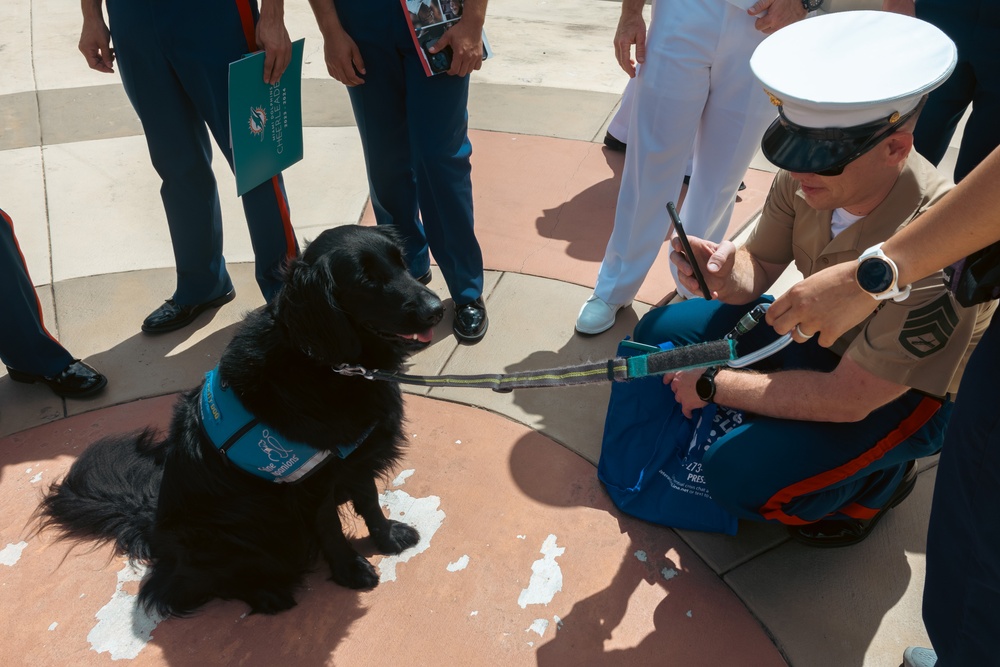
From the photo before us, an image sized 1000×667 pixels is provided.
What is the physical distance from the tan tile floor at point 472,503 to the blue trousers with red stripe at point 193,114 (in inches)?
13.0

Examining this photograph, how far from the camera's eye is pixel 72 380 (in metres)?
3.03

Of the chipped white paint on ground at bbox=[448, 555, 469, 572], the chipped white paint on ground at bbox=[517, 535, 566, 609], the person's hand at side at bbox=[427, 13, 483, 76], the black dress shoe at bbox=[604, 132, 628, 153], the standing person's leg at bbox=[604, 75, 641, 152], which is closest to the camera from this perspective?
the chipped white paint on ground at bbox=[517, 535, 566, 609]

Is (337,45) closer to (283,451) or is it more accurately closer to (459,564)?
(283,451)

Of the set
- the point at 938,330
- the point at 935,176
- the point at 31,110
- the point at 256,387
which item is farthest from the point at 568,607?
the point at 31,110

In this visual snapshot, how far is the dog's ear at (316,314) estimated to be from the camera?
192 centimetres

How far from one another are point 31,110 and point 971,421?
606 centimetres

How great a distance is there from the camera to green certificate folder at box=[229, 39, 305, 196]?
2.76m

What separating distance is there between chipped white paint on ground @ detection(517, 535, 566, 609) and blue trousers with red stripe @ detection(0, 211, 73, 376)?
217 cm

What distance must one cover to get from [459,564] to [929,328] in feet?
5.01

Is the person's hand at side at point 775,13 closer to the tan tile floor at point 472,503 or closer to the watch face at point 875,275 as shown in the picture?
the tan tile floor at point 472,503

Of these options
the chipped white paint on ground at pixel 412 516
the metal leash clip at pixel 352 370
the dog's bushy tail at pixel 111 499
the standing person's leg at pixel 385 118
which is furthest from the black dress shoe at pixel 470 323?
the dog's bushy tail at pixel 111 499

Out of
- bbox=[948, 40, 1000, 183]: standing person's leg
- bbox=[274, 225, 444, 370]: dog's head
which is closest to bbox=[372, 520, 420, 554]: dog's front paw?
bbox=[274, 225, 444, 370]: dog's head

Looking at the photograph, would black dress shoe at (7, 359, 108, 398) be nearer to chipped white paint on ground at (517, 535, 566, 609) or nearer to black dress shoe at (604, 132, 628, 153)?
chipped white paint on ground at (517, 535, 566, 609)

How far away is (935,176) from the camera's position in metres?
2.02
